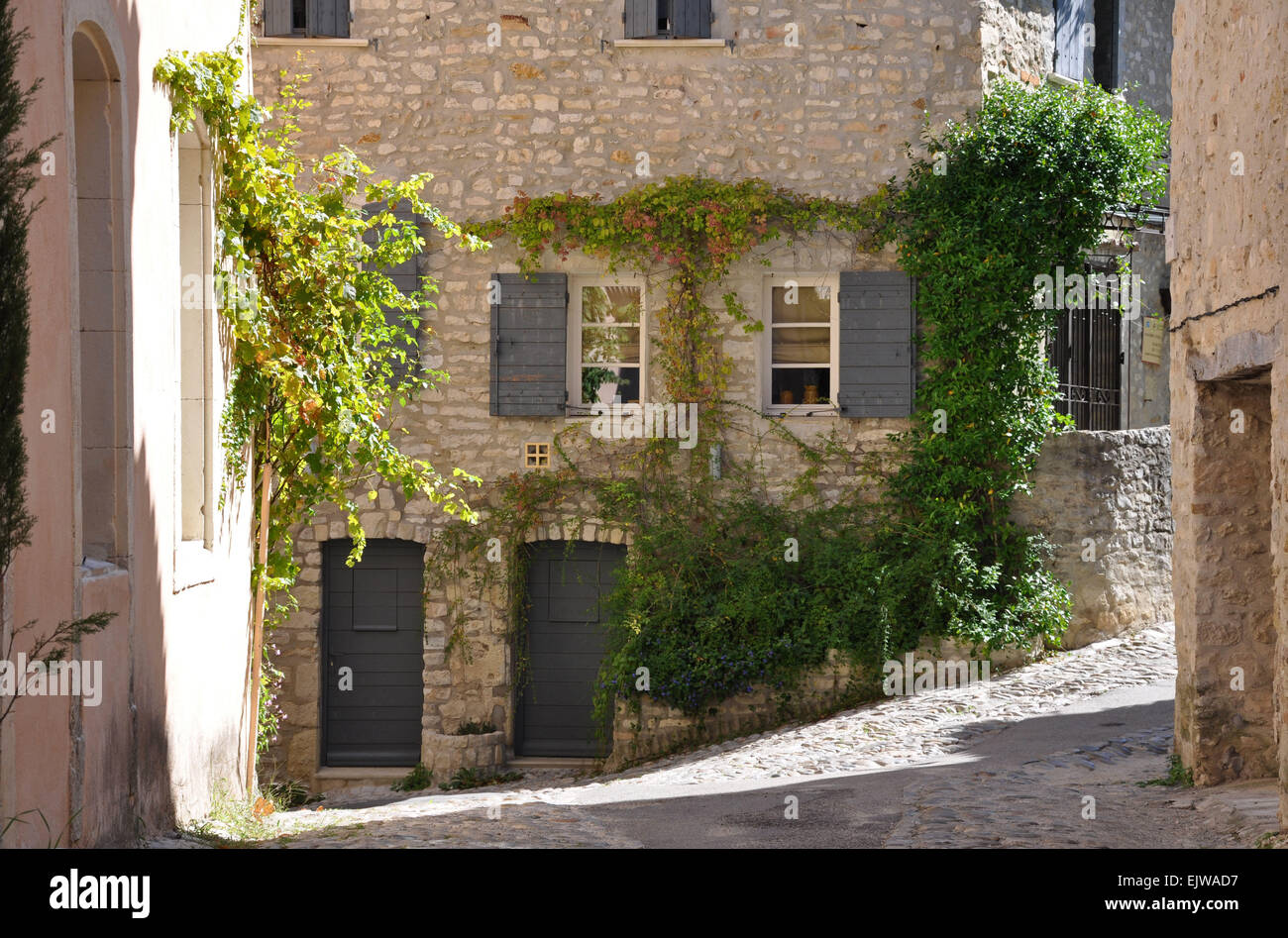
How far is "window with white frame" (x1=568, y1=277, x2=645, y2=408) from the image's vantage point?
1199 centimetres

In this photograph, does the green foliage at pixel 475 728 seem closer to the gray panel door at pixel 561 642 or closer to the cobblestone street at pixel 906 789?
the gray panel door at pixel 561 642

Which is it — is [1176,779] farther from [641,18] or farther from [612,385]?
[641,18]

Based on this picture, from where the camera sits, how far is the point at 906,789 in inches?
302

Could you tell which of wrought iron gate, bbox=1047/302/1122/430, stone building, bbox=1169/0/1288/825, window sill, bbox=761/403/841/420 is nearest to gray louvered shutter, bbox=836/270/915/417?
window sill, bbox=761/403/841/420

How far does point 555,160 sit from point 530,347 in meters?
1.62

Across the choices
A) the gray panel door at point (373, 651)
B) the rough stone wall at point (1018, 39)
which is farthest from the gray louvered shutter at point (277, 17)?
the rough stone wall at point (1018, 39)

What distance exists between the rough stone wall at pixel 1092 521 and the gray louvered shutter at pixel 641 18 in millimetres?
4901

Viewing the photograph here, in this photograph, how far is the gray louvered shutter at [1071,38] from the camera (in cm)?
1302

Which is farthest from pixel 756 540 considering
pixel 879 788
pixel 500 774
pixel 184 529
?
pixel 184 529

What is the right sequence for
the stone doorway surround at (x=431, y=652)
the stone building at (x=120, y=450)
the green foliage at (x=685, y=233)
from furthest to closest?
1. the stone doorway surround at (x=431, y=652)
2. the green foliage at (x=685, y=233)
3. the stone building at (x=120, y=450)

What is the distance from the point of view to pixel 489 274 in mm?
11883

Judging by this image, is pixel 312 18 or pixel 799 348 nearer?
pixel 312 18

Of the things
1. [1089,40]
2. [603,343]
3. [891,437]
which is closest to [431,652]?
[603,343]

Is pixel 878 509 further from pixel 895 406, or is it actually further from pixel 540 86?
pixel 540 86
